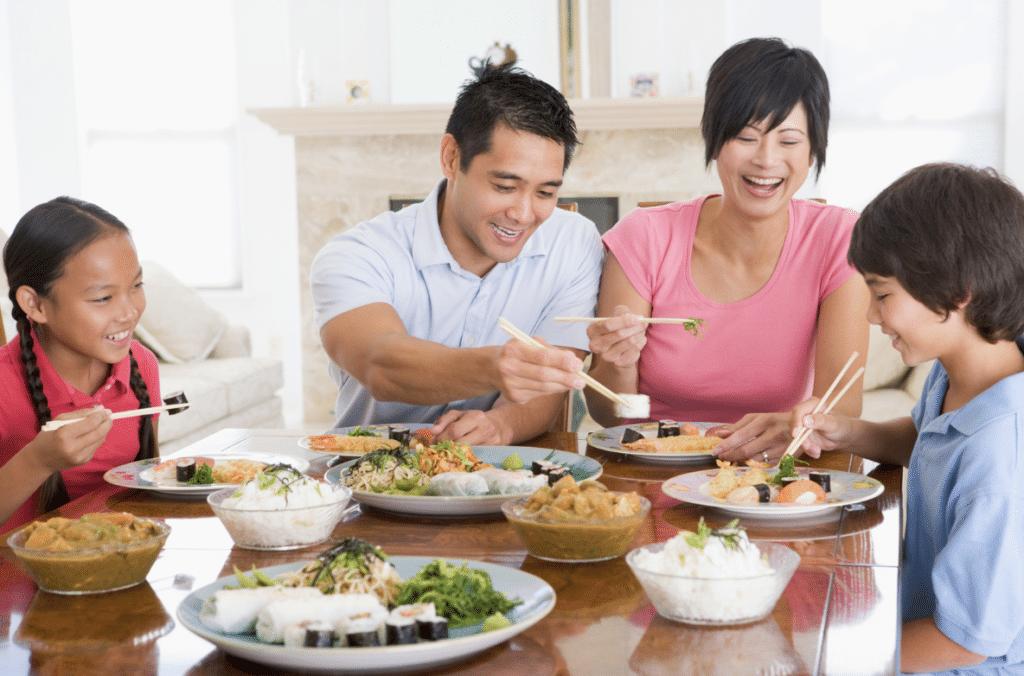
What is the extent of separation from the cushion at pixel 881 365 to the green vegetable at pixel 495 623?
3.83 m

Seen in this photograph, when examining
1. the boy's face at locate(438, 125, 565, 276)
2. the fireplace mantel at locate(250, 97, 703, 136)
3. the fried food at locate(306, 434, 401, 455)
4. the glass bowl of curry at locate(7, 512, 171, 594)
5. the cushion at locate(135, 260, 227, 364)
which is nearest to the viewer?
the glass bowl of curry at locate(7, 512, 171, 594)

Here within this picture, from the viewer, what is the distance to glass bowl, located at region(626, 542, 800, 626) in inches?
34.5

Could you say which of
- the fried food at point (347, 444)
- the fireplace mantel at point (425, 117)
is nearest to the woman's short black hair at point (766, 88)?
the fried food at point (347, 444)

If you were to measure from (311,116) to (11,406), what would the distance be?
183 inches

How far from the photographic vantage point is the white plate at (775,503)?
49.3 inches

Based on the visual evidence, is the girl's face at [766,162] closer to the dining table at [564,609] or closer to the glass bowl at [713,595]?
the dining table at [564,609]

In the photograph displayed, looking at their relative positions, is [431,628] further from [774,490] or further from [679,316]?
[679,316]

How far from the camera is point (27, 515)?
5.79 ft

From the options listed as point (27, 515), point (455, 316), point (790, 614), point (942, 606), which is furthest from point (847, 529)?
point (27, 515)

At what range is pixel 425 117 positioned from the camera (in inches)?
237

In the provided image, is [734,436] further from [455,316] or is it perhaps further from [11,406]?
[11,406]

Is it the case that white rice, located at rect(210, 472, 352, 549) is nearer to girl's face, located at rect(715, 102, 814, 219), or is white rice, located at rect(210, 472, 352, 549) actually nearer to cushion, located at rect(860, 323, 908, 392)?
girl's face, located at rect(715, 102, 814, 219)

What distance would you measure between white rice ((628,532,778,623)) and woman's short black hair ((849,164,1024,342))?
24.4 inches

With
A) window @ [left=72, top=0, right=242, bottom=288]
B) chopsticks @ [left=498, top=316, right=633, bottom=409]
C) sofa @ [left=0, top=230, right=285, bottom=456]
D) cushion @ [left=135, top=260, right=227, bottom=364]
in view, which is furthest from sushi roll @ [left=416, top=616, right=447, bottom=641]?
window @ [left=72, top=0, right=242, bottom=288]
